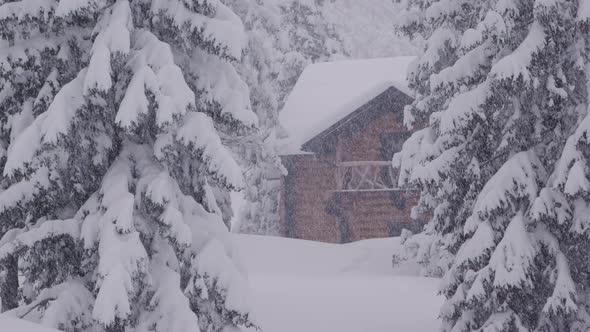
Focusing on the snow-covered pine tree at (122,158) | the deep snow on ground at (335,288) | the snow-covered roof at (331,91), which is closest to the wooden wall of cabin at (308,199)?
the snow-covered roof at (331,91)

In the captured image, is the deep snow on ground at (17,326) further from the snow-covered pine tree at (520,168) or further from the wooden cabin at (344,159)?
the wooden cabin at (344,159)

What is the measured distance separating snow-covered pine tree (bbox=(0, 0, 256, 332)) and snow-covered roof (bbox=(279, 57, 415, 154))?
15195 mm

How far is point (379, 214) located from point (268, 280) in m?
7.88

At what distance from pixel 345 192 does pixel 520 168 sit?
604 inches

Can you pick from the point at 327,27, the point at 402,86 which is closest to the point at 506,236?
the point at 402,86

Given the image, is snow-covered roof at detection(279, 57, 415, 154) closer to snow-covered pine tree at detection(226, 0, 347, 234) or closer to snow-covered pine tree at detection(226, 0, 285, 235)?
snow-covered pine tree at detection(226, 0, 347, 234)

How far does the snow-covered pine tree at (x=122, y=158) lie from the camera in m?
10.8

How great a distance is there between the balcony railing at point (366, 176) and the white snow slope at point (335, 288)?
2.32 m

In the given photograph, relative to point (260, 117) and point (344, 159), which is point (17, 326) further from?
point (344, 159)

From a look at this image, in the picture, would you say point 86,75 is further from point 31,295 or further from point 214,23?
point 31,295

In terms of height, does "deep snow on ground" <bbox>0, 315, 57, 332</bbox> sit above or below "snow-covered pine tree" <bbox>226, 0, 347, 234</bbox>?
above

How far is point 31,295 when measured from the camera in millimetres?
12562

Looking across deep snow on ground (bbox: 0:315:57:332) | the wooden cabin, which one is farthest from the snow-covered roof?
deep snow on ground (bbox: 0:315:57:332)

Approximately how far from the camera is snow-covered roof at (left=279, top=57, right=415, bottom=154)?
1073 inches
